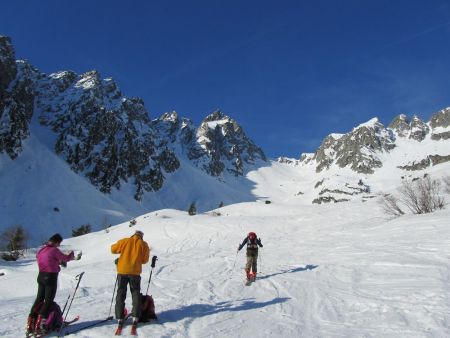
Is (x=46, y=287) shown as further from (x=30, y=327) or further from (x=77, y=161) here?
(x=77, y=161)

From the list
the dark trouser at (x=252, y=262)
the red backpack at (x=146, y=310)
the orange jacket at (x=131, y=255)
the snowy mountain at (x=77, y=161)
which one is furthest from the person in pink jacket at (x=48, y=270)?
the snowy mountain at (x=77, y=161)

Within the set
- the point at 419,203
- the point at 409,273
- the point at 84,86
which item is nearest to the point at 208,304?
the point at 409,273

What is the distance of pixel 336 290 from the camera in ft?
42.0

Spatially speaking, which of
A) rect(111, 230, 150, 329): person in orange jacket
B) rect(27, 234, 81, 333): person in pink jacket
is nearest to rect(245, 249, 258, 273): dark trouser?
rect(111, 230, 150, 329): person in orange jacket

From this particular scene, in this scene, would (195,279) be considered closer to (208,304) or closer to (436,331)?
(208,304)

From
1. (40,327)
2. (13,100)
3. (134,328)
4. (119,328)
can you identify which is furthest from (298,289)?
(13,100)

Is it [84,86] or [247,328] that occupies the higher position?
[84,86]

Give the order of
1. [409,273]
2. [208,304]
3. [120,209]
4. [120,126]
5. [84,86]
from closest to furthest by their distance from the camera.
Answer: [208,304], [409,273], [120,209], [120,126], [84,86]

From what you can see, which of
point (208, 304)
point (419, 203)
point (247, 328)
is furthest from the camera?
point (419, 203)

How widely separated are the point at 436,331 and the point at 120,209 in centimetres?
9838

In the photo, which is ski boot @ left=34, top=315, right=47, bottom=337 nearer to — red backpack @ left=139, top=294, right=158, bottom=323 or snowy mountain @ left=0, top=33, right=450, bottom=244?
red backpack @ left=139, top=294, right=158, bottom=323

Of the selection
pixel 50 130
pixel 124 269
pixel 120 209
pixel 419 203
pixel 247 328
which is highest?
pixel 50 130

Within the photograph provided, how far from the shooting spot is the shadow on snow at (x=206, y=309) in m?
9.93

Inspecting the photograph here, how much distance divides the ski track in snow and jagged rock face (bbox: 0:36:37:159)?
72217 millimetres
